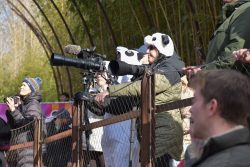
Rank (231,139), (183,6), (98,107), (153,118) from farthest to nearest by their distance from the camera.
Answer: (183,6) < (98,107) < (153,118) < (231,139)

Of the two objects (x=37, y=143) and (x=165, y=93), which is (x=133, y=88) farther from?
(x=37, y=143)

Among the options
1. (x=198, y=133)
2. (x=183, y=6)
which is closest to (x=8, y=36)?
(x=183, y=6)

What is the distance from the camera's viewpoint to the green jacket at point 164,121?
4344 mm

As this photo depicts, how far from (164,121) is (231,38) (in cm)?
94

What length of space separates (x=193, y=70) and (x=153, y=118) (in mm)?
617

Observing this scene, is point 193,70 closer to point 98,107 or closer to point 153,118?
point 153,118

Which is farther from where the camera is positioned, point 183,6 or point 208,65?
point 183,6

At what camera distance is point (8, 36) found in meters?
28.5

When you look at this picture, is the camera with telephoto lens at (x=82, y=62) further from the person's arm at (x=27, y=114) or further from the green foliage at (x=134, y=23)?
the person's arm at (x=27, y=114)

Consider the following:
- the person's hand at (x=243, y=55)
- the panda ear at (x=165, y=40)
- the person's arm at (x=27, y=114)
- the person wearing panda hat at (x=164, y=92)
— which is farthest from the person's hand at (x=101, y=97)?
the person's arm at (x=27, y=114)

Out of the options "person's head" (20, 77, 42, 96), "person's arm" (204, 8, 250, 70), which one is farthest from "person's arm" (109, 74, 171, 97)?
"person's head" (20, 77, 42, 96)

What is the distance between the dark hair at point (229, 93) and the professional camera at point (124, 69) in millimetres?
1920

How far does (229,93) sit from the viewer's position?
86.7 inches

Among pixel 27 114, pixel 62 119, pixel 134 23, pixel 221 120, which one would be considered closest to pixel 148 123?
pixel 221 120
